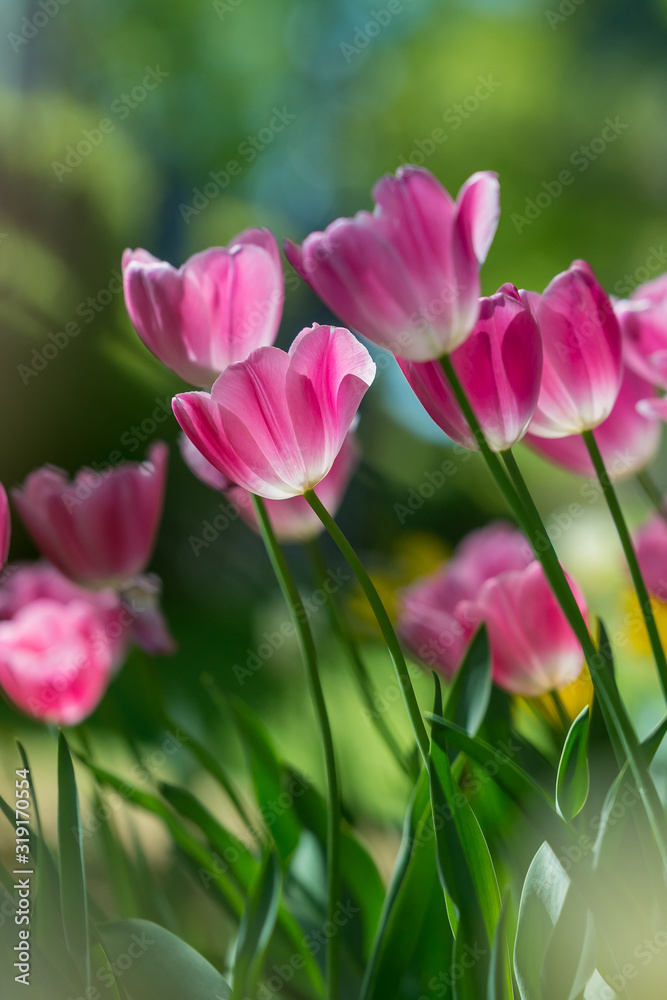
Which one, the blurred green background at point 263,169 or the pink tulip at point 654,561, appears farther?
the blurred green background at point 263,169

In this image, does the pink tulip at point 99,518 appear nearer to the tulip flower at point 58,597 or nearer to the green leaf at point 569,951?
the tulip flower at point 58,597

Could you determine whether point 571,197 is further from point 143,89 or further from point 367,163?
point 143,89

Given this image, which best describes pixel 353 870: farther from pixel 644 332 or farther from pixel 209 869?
pixel 644 332

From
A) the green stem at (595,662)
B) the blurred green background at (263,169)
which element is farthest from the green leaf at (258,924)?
the blurred green background at (263,169)

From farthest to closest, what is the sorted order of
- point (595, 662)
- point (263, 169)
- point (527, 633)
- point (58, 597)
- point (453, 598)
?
point (263, 169) → point (58, 597) → point (453, 598) → point (527, 633) → point (595, 662)

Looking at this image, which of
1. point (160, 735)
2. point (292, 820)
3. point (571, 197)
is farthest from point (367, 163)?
point (292, 820)

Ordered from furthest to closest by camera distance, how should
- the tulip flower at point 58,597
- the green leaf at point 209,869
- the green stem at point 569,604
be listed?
the tulip flower at point 58,597
the green leaf at point 209,869
the green stem at point 569,604

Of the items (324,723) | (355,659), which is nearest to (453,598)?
(355,659)
